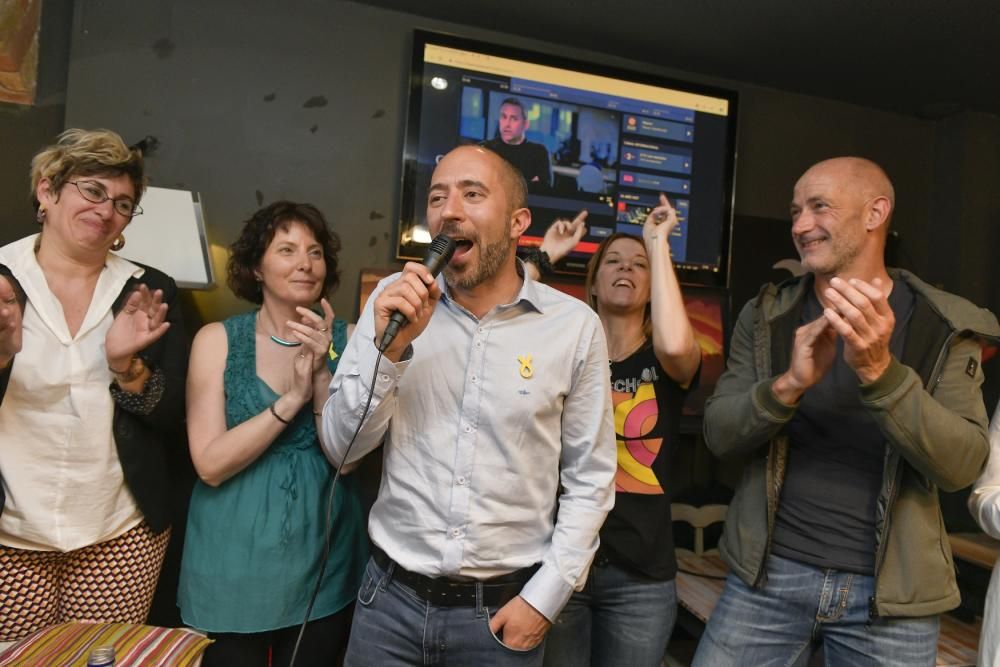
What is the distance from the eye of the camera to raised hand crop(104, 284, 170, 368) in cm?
153

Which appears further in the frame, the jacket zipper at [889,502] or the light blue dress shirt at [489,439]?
the jacket zipper at [889,502]

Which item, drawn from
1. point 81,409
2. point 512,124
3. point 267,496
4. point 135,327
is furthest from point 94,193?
point 512,124

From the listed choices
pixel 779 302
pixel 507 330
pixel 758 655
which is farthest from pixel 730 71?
pixel 758 655

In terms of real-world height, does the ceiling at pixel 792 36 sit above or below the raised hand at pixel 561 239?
above

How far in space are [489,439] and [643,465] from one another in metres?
0.61

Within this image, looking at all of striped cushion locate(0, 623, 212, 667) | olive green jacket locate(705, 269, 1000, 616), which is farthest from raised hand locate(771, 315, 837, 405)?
striped cushion locate(0, 623, 212, 667)

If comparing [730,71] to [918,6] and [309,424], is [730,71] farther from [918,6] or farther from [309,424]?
[309,424]

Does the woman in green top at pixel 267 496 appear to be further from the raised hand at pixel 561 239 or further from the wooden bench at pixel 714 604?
the wooden bench at pixel 714 604

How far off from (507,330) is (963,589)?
239 cm

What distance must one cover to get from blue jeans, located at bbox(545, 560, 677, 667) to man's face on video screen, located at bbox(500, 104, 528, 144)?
1.70 metres

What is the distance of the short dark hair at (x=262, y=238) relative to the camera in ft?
5.97

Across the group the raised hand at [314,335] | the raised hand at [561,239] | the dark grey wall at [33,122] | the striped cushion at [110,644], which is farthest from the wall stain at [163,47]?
the striped cushion at [110,644]

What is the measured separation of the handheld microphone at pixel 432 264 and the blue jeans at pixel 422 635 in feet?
1.67

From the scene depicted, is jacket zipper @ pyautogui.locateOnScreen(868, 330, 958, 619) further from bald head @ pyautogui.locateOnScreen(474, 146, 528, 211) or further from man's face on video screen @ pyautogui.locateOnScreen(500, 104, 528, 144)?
man's face on video screen @ pyautogui.locateOnScreen(500, 104, 528, 144)
